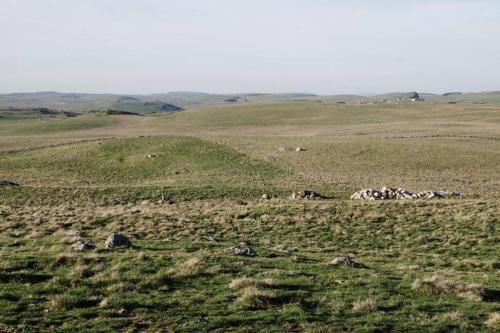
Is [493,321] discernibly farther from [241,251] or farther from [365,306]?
[241,251]

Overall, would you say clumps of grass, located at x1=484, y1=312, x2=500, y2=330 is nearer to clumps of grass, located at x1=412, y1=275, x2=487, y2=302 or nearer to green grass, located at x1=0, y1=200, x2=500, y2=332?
green grass, located at x1=0, y1=200, x2=500, y2=332

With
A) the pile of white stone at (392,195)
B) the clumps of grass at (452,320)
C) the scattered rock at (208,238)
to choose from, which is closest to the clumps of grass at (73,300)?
the clumps of grass at (452,320)

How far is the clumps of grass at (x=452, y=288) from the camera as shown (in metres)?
13.6

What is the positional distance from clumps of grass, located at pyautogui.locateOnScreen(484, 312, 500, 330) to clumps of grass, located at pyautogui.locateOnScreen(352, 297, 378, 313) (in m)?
2.59

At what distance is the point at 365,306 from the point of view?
12383 millimetres

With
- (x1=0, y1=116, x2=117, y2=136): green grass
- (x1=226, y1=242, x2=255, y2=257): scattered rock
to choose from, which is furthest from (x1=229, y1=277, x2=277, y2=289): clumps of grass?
(x1=0, y1=116, x2=117, y2=136): green grass

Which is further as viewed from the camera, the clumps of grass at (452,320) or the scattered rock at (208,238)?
the scattered rock at (208,238)

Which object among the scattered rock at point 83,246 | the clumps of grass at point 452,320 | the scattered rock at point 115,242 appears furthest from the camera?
the scattered rock at point 115,242

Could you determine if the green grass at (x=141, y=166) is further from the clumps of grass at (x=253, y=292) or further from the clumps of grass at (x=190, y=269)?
the clumps of grass at (x=253, y=292)

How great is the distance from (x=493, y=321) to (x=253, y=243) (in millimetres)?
13313

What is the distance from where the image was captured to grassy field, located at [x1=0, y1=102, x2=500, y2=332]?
11977mm

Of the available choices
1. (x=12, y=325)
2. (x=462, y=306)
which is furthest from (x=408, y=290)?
(x=12, y=325)

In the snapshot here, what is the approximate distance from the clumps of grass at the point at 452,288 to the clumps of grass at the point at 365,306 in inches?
98.3

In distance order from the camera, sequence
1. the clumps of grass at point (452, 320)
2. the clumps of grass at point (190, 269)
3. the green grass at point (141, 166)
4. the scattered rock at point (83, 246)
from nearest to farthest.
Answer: the clumps of grass at point (452, 320)
the clumps of grass at point (190, 269)
the scattered rock at point (83, 246)
the green grass at point (141, 166)
